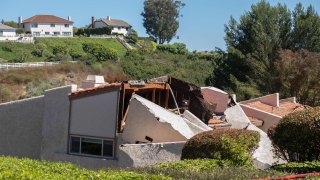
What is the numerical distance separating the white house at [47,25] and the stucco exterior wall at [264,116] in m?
78.6

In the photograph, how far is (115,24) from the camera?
117m

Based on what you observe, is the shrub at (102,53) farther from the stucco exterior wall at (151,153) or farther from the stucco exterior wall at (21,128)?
the stucco exterior wall at (151,153)

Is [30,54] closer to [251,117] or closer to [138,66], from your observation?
[138,66]

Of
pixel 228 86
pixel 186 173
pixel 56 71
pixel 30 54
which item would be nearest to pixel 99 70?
pixel 56 71

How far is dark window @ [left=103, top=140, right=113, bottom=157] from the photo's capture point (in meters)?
20.2

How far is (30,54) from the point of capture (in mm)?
75062

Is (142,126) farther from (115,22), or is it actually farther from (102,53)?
(115,22)

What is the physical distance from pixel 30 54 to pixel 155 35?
41.8 metres

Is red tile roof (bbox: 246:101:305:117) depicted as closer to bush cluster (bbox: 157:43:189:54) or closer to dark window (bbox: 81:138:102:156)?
dark window (bbox: 81:138:102:156)

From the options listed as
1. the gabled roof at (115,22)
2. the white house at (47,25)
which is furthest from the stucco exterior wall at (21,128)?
the gabled roof at (115,22)

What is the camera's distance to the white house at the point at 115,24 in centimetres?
11588

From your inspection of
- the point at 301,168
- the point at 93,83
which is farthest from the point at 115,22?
the point at 301,168

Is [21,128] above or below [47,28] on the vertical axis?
below

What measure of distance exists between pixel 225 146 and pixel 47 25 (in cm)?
9565
